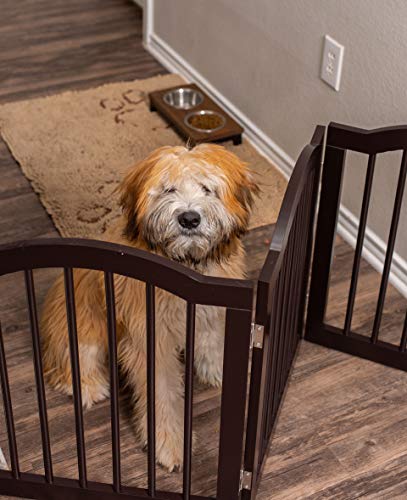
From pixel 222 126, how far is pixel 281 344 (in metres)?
1.39

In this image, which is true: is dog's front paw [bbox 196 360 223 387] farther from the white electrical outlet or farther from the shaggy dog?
the white electrical outlet

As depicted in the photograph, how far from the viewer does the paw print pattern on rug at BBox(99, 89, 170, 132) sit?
3.19 meters

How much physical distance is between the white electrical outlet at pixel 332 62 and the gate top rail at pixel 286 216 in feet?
2.76

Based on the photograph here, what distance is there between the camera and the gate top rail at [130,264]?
140cm

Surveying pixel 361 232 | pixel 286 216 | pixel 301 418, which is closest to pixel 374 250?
pixel 361 232

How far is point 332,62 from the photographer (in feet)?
8.30

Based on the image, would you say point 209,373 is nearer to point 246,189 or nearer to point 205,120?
point 246,189

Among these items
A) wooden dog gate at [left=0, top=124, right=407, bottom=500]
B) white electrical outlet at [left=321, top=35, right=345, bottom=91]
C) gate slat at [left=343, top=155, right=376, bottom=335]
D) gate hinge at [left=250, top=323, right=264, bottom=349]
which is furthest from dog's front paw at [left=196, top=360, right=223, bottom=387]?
white electrical outlet at [left=321, top=35, right=345, bottom=91]

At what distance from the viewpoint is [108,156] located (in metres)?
3.00

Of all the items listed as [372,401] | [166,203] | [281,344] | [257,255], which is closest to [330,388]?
[372,401]

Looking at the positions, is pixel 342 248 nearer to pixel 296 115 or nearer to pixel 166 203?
pixel 296 115

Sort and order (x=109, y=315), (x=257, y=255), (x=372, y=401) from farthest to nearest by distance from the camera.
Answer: (x=257, y=255), (x=372, y=401), (x=109, y=315)

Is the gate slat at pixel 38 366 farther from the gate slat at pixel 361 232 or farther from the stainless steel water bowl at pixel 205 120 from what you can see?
the stainless steel water bowl at pixel 205 120

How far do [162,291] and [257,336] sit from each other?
1.23ft
